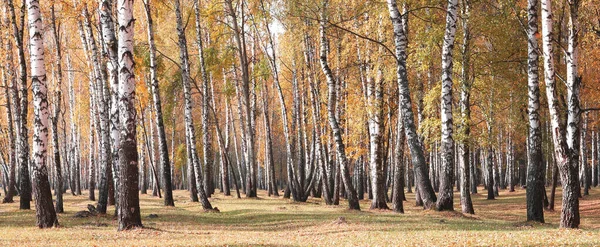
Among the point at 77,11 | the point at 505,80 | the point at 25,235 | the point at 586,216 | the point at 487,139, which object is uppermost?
the point at 77,11

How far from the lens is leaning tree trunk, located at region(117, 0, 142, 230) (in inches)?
488

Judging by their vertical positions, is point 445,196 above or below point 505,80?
below

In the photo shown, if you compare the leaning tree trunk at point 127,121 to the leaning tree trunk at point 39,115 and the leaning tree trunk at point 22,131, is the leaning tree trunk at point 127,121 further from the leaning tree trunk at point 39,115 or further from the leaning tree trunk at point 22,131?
the leaning tree trunk at point 22,131

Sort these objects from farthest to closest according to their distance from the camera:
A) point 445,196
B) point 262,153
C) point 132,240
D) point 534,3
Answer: point 262,153, point 445,196, point 534,3, point 132,240

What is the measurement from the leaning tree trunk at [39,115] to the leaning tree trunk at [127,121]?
255 centimetres

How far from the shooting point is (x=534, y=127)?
14.4 meters

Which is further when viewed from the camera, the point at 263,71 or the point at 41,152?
the point at 263,71

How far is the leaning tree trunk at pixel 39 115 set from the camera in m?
13.5

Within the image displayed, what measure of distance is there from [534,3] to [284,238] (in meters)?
8.79

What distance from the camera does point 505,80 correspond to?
73.9 ft

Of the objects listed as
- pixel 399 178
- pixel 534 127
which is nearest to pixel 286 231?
pixel 399 178

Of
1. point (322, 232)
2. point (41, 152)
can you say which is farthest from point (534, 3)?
point (41, 152)

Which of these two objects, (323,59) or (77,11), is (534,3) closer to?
(323,59)

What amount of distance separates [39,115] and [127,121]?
287cm
